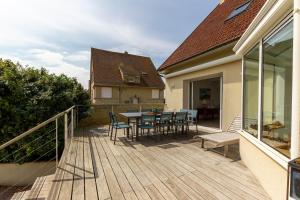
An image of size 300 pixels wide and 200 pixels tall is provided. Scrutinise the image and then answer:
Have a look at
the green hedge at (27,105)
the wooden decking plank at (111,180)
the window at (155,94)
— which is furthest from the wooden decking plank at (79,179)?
the window at (155,94)

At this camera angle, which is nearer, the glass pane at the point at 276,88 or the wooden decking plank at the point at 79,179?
the glass pane at the point at 276,88

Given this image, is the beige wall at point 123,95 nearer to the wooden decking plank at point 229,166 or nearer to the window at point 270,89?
the wooden decking plank at point 229,166

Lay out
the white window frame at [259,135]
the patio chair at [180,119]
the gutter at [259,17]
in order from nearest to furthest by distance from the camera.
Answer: the white window frame at [259,135], the gutter at [259,17], the patio chair at [180,119]

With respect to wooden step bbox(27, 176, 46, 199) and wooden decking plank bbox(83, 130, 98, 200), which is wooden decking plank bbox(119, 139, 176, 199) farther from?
wooden step bbox(27, 176, 46, 199)

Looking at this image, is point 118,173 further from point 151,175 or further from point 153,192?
point 153,192

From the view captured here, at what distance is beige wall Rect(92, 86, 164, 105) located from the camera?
16234 mm

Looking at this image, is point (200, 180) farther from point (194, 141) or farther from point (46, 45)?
point (46, 45)

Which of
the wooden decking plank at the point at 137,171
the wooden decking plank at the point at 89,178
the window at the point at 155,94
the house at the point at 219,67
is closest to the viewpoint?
the wooden decking plank at the point at 89,178

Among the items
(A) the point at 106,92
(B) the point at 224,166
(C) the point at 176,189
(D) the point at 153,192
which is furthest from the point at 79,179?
(A) the point at 106,92

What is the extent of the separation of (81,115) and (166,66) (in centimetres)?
546

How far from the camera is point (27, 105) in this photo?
6.01 metres

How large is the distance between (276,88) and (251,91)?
0.66 meters

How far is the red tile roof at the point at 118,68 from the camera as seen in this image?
1686 centimetres

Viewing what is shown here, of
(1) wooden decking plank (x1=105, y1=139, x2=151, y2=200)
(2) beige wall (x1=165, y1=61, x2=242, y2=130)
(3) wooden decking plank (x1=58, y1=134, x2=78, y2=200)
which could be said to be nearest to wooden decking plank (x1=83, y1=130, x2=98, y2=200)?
(3) wooden decking plank (x1=58, y1=134, x2=78, y2=200)
